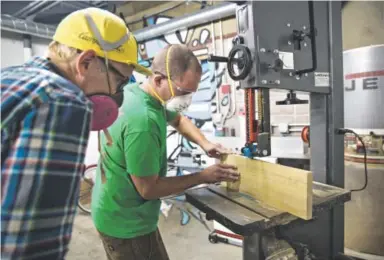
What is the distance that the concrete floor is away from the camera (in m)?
2.38

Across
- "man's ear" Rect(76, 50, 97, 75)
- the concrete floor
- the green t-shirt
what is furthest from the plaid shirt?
the concrete floor

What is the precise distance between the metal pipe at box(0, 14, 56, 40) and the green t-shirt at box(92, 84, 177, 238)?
10.5 ft

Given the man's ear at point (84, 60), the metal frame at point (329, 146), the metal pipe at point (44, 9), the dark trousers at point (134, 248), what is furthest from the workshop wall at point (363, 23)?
the metal pipe at point (44, 9)

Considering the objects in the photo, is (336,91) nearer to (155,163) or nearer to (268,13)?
(268,13)

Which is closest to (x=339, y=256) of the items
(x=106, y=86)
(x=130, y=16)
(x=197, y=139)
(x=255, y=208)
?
(x=255, y=208)

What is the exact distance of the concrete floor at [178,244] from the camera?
2.38m

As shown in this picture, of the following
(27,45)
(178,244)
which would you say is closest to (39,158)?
(178,244)

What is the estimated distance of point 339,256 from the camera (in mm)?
1396

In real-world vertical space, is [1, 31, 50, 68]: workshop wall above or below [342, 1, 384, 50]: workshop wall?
above

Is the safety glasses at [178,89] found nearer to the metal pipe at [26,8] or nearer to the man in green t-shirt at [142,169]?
the man in green t-shirt at [142,169]

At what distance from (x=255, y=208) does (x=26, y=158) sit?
0.84 meters

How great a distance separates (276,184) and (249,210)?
0.15 metres

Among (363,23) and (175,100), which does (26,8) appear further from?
(363,23)

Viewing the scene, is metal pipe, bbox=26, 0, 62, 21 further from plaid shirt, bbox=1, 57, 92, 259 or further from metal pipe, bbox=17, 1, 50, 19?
plaid shirt, bbox=1, 57, 92, 259
